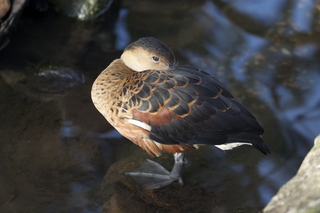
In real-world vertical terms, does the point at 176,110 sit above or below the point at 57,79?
above

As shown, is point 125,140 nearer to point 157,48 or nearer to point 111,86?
point 111,86

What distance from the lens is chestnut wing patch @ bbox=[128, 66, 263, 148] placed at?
407 cm

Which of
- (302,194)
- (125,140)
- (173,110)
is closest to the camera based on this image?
(302,194)

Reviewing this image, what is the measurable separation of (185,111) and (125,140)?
1048 millimetres

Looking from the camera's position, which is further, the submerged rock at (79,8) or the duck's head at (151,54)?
the submerged rock at (79,8)

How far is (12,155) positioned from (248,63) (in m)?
3.09

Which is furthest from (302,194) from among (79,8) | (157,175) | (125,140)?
(79,8)

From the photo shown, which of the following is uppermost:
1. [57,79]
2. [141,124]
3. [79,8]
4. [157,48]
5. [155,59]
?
[157,48]

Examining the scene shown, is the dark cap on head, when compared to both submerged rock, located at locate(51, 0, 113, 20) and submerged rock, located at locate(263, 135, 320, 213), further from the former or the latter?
submerged rock, located at locate(51, 0, 113, 20)

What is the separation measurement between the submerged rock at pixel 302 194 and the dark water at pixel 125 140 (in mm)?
971

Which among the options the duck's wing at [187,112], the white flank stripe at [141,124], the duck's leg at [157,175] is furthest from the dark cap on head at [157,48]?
the duck's leg at [157,175]

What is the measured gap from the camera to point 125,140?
4.92 metres

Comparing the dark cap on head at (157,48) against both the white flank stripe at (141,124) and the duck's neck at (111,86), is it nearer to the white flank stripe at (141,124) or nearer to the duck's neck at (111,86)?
the duck's neck at (111,86)

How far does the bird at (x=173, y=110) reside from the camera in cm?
407
